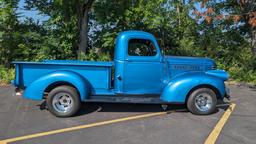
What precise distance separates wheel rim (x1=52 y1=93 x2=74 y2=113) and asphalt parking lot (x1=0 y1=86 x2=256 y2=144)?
228 millimetres

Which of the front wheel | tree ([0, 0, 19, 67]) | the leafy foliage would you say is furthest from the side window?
tree ([0, 0, 19, 67])

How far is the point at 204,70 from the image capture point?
8344mm

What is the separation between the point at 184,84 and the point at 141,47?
135 cm

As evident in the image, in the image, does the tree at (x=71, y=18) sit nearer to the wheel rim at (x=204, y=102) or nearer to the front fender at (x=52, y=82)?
the front fender at (x=52, y=82)

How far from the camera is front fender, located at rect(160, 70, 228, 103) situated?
25.2 ft

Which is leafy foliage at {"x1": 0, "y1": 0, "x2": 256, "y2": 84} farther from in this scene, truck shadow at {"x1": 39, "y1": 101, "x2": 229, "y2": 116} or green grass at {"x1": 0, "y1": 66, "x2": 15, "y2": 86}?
truck shadow at {"x1": 39, "y1": 101, "x2": 229, "y2": 116}

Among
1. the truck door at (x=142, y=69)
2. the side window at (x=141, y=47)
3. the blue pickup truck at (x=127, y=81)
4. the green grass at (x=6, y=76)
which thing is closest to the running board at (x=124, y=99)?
the blue pickup truck at (x=127, y=81)

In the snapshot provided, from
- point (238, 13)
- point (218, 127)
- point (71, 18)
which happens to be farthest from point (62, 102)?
point (238, 13)

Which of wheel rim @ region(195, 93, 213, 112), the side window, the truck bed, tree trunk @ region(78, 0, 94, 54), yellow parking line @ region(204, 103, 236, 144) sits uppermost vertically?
tree trunk @ region(78, 0, 94, 54)

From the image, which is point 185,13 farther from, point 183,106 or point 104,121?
point 104,121

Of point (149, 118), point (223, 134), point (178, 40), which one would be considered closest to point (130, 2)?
point (178, 40)

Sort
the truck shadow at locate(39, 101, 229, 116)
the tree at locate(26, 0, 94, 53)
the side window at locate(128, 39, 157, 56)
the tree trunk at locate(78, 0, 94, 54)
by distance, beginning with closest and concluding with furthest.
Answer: the side window at locate(128, 39, 157, 56)
the truck shadow at locate(39, 101, 229, 116)
the tree at locate(26, 0, 94, 53)
the tree trunk at locate(78, 0, 94, 54)

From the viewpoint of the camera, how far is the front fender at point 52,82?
7371 millimetres

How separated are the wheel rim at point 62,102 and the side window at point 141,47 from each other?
1.77m
